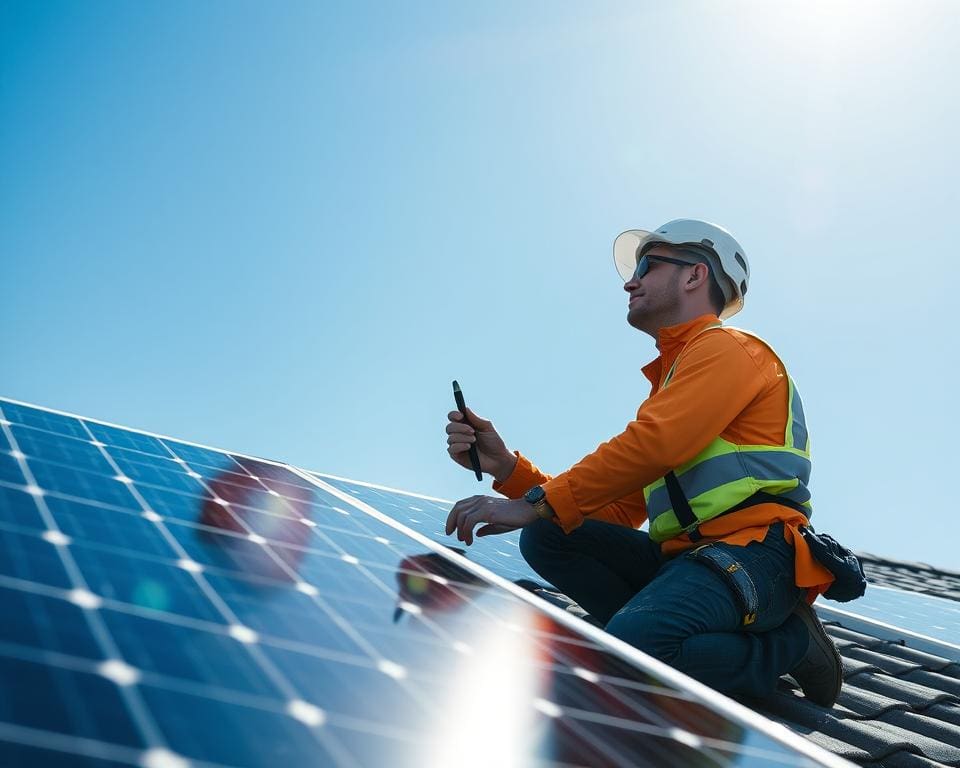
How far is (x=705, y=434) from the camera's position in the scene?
3.53m

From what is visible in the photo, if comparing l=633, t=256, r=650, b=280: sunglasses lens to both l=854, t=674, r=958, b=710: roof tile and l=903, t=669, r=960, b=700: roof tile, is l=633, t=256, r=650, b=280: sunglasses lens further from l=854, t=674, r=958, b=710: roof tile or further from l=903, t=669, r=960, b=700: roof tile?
l=903, t=669, r=960, b=700: roof tile

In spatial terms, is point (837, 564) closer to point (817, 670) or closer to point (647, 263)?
point (817, 670)

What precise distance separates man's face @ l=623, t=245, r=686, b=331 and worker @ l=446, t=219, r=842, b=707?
67 centimetres

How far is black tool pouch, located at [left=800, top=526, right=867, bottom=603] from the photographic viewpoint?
345 centimetres

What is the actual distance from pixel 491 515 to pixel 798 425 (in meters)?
1.41

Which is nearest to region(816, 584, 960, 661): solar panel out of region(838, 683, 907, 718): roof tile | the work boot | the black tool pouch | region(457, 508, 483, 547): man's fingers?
region(838, 683, 907, 718): roof tile

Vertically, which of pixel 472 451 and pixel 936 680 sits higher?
pixel 472 451

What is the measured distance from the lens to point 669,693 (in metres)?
2.18

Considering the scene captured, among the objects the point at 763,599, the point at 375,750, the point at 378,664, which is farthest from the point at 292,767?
the point at 763,599

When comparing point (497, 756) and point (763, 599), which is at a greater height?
point (763, 599)

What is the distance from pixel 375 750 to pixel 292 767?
0.17 meters

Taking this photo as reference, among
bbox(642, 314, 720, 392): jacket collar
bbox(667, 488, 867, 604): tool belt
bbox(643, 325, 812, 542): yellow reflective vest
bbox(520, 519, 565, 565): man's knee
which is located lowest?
bbox(520, 519, 565, 565): man's knee

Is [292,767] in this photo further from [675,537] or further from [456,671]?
[675,537]

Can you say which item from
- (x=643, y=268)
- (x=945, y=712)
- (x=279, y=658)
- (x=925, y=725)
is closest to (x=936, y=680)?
(x=945, y=712)
